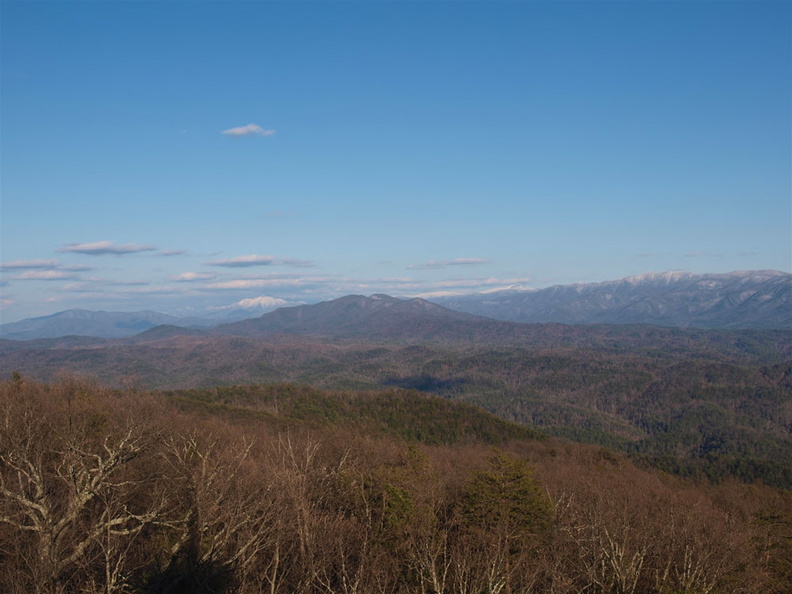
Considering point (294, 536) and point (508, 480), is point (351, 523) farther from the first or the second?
point (508, 480)

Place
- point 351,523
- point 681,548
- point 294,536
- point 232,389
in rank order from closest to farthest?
point 294,536
point 351,523
point 681,548
point 232,389

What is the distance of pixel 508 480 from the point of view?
22.9 meters

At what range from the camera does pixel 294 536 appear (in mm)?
18109

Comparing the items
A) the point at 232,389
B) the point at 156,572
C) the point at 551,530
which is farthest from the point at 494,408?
the point at 156,572

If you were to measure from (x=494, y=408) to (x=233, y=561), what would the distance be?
6908 inches

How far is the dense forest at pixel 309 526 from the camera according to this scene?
521 inches

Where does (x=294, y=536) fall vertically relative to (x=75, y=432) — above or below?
below

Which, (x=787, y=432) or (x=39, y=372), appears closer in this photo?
(x=787, y=432)

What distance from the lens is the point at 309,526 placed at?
1812cm

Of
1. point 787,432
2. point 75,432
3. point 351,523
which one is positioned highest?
point 75,432

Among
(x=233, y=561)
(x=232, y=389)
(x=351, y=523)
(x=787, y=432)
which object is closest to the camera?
(x=233, y=561)

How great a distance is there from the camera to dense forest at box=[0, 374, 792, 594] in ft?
43.4

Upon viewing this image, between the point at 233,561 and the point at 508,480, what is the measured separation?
510 inches

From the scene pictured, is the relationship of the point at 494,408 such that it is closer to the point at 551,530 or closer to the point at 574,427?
the point at 574,427
